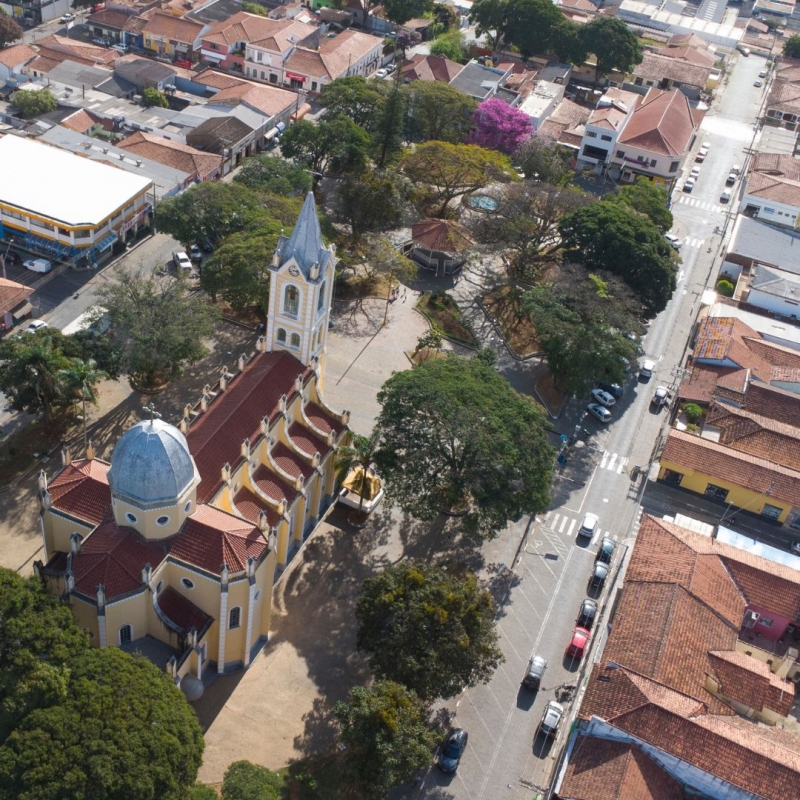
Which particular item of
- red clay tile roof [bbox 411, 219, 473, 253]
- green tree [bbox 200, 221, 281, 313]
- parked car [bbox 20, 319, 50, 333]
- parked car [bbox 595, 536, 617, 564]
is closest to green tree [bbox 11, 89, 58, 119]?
parked car [bbox 20, 319, 50, 333]

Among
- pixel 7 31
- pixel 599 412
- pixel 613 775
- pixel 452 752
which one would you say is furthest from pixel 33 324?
pixel 7 31

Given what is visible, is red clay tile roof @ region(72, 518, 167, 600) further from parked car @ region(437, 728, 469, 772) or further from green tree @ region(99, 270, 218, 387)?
green tree @ region(99, 270, 218, 387)

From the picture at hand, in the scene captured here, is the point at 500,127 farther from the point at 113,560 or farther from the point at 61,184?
the point at 113,560

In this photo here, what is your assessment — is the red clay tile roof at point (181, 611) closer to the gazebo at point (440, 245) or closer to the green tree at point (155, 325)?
the green tree at point (155, 325)

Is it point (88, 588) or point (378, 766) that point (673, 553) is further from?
point (88, 588)

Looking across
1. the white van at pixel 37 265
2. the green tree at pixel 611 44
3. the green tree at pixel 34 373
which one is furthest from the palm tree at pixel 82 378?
the green tree at pixel 611 44
